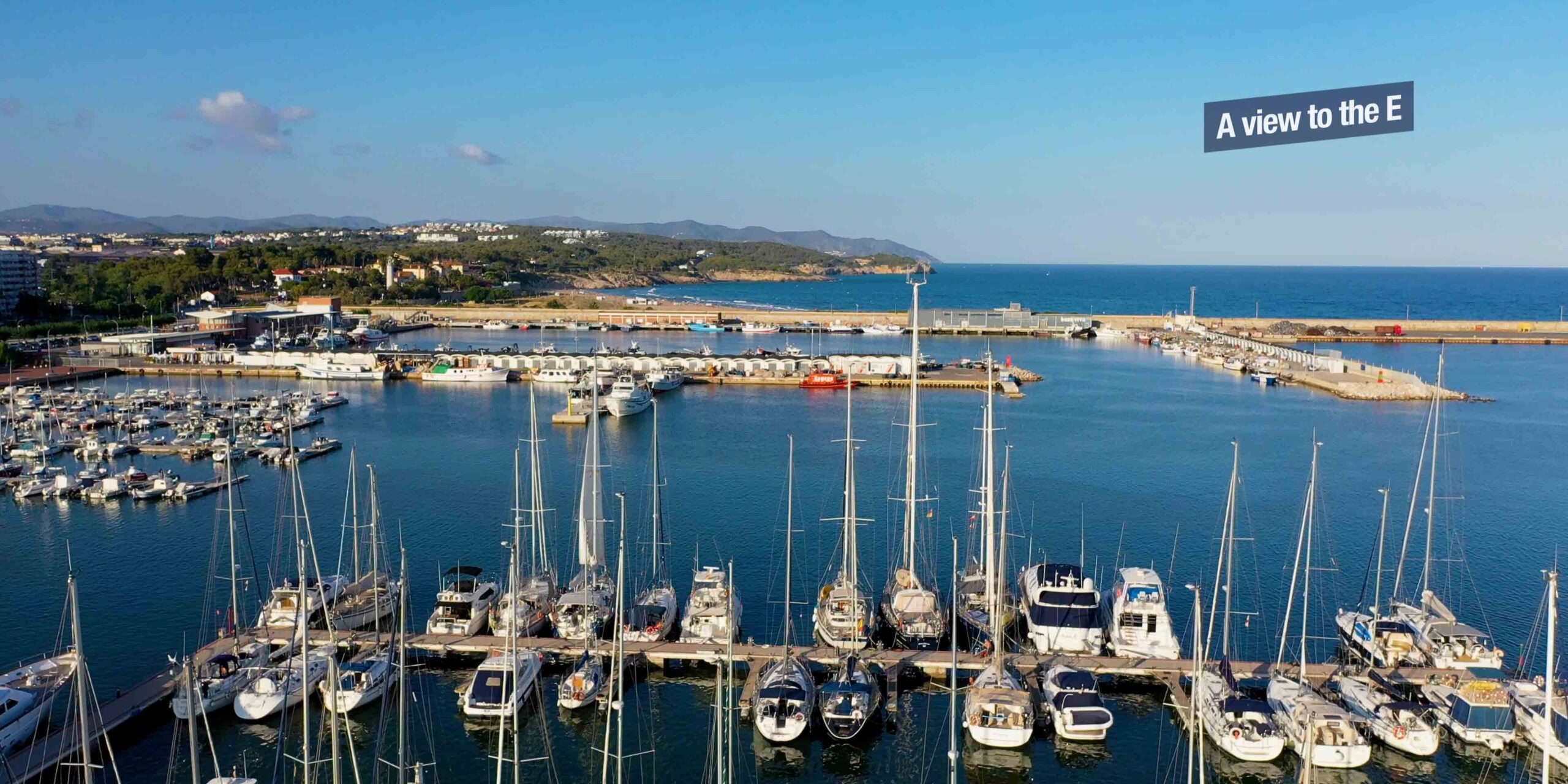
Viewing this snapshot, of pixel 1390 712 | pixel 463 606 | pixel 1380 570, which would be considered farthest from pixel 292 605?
pixel 1380 570

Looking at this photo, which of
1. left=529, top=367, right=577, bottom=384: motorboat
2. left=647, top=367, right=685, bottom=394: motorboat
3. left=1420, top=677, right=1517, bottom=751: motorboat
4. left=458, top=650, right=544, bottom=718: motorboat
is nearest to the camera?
left=1420, top=677, right=1517, bottom=751: motorboat

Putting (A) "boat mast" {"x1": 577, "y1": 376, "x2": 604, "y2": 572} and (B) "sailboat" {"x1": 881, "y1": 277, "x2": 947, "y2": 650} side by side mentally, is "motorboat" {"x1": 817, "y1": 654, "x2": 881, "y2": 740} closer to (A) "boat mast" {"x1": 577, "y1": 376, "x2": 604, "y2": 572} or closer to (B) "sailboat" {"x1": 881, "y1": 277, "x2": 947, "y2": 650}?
(B) "sailboat" {"x1": 881, "y1": 277, "x2": 947, "y2": 650}

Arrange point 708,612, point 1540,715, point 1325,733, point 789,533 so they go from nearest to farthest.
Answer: point 1325,733
point 1540,715
point 789,533
point 708,612

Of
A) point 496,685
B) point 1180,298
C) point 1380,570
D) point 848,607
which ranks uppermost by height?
point 1180,298

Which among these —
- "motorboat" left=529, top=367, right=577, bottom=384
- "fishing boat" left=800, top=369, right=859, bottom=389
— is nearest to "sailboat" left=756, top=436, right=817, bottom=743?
"fishing boat" left=800, top=369, right=859, bottom=389

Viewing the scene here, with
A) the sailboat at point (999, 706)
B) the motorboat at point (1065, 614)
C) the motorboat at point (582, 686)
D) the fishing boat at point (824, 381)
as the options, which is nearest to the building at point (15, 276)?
the fishing boat at point (824, 381)

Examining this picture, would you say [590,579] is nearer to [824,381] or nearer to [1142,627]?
[1142,627]

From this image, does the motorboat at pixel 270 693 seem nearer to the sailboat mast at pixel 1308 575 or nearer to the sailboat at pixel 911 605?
the sailboat at pixel 911 605

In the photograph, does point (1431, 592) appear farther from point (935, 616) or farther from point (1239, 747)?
point (935, 616)
